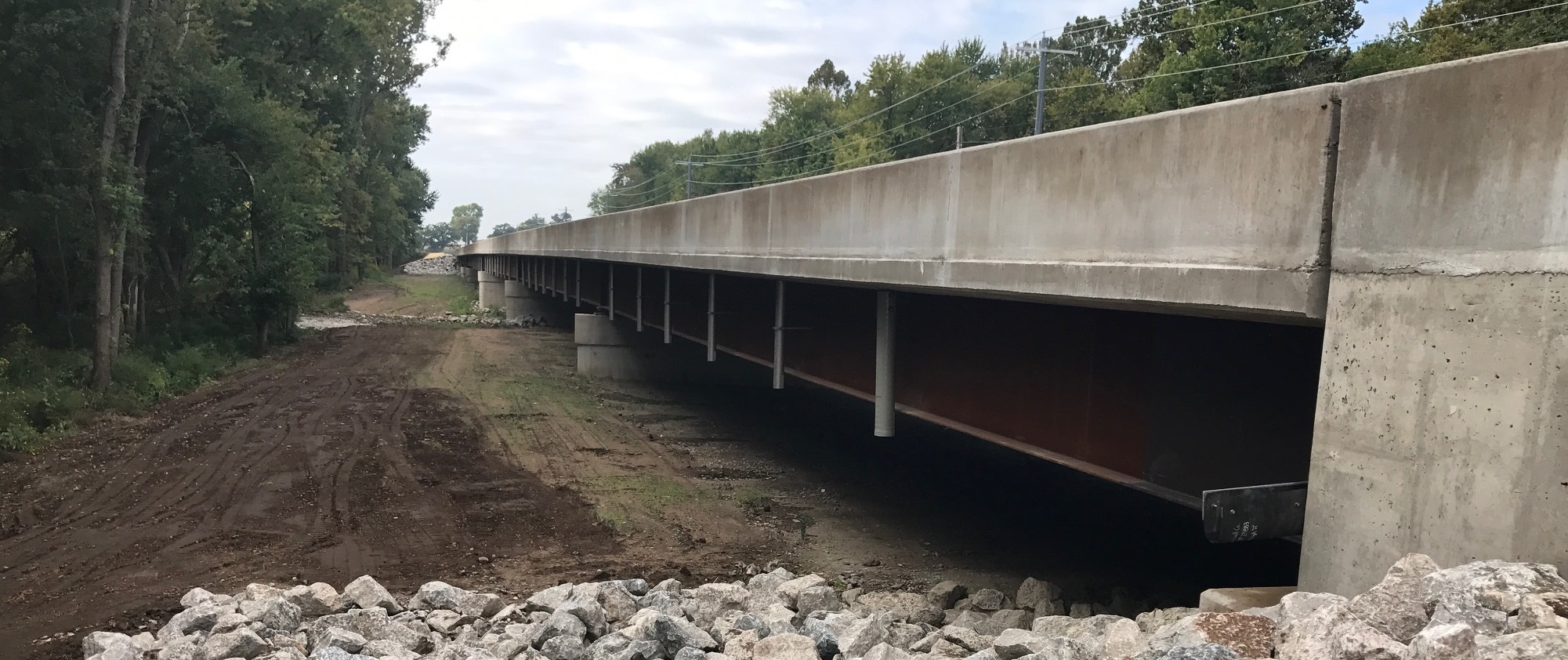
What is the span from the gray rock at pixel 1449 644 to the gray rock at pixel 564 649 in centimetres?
475

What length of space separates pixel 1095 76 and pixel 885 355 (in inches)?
2540

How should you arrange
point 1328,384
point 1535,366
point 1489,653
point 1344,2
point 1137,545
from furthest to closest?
point 1344,2 → point 1137,545 → point 1328,384 → point 1535,366 → point 1489,653

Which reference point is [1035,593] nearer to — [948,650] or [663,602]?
[948,650]

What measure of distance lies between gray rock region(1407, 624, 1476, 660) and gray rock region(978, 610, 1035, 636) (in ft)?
14.3

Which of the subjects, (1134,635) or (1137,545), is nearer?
(1134,635)

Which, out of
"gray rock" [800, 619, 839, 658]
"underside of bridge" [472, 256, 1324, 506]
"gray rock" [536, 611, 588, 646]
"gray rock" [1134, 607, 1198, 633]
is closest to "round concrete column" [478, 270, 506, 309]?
"underside of bridge" [472, 256, 1324, 506]

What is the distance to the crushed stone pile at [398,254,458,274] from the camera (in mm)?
112812

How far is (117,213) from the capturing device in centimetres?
1981

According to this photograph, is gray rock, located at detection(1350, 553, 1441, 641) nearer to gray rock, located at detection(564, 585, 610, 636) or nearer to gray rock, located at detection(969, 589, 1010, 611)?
gray rock, located at detection(969, 589, 1010, 611)

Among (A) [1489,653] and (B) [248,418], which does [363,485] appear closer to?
(B) [248,418]

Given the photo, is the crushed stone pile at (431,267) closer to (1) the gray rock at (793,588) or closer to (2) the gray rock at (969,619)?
(1) the gray rock at (793,588)

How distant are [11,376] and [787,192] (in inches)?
656

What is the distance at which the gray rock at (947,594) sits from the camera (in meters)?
8.55

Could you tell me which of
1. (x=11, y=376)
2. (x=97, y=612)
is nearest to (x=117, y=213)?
(x=11, y=376)
